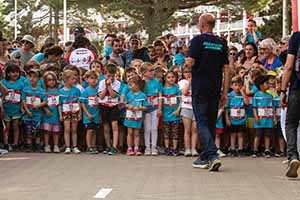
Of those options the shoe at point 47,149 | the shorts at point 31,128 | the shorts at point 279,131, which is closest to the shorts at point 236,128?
the shorts at point 279,131

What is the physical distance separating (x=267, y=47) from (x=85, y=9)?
27.2 meters

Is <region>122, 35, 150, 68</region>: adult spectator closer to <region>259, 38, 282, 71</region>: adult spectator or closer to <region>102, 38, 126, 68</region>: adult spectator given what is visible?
<region>102, 38, 126, 68</region>: adult spectator

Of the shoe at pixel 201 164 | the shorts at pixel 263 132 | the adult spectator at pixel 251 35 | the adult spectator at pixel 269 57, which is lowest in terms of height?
the shoe at pixel 201 164

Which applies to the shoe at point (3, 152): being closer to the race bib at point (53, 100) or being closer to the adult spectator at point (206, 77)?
the race bib at point (53, 100)

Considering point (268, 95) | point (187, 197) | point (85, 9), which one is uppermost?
point (85, 9)

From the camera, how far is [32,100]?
12016mm

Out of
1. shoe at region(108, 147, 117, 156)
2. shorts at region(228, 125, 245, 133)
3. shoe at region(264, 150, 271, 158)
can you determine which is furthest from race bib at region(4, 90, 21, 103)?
shoe at region(264, 150, 271, 158)

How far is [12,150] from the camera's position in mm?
11883

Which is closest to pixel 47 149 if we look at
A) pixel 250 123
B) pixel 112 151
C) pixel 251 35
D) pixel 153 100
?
pixel 112 151

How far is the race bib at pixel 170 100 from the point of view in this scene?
11852 mm

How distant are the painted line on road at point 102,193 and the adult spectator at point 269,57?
6112mm

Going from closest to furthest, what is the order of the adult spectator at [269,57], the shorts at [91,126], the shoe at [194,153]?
1. the shoe at [194,153]
2. the shorts at [91,126]
3. the adult spectator at [269,57]

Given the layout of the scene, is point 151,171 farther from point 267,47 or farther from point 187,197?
point 267,47

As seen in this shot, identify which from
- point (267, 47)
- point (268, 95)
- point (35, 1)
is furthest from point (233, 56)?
point (35, 1)
